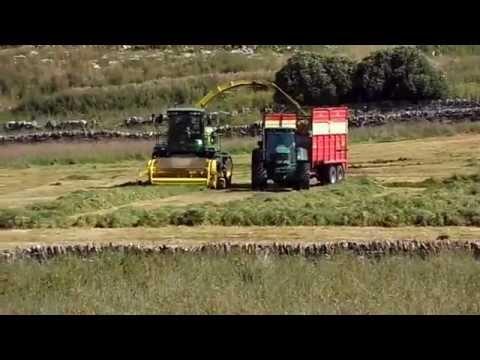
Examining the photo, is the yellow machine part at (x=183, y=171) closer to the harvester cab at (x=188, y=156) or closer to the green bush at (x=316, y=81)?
the harvester cab at (x=188, y=156)

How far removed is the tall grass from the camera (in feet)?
31.0

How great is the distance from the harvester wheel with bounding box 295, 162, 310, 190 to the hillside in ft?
72.7

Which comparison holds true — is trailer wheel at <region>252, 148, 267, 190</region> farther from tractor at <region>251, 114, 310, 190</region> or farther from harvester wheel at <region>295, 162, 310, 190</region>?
harvester wheel at <region>295, 162, 310, 190</region>

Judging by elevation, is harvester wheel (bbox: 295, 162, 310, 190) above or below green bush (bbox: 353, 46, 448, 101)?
below

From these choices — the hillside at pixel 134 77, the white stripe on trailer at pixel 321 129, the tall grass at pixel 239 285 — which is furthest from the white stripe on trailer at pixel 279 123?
the hillside at pixel 134 77

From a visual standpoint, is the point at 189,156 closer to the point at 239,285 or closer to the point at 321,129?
the point at 321,129

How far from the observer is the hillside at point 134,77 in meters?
53.1

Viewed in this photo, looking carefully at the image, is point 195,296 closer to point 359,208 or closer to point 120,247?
point 120,247

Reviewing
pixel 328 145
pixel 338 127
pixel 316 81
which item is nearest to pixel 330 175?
pixel 328 145

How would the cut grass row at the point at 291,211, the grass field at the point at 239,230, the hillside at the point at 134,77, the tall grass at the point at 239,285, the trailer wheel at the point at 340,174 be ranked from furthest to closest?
the hillside at the point at 134,77, the trailer wheel at the point at 340,174, the cut grass row at the point at 291,211, the grass field at the point at 239,230, the tall grass at the point at 239,285

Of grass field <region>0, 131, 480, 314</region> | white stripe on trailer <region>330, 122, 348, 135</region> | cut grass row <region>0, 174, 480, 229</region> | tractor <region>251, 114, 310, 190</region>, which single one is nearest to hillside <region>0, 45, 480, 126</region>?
grass field <region>0, 131, 480, 314</region>

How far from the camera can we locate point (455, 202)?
850 inches

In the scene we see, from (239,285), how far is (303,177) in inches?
644

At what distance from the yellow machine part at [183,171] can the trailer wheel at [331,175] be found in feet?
11.1
